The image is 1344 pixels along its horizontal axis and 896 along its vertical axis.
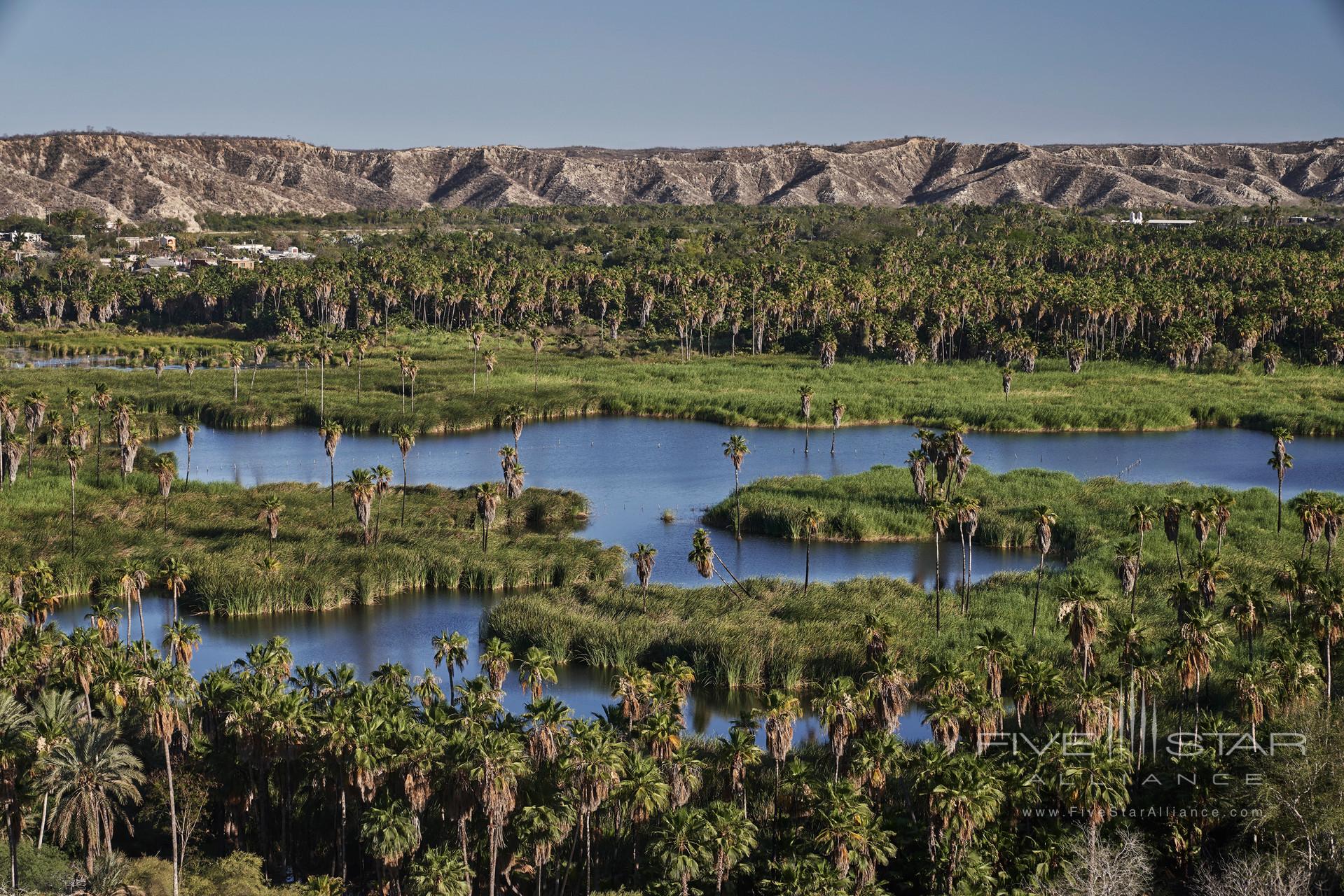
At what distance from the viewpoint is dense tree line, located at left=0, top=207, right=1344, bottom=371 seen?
469 feet

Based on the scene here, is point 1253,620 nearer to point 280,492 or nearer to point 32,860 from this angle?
point 32,860

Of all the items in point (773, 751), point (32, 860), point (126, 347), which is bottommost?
point (32, 860)

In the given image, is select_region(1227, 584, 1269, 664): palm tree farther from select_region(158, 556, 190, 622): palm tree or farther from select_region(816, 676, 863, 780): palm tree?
select_region(158, 556, 190, 622): palm tree

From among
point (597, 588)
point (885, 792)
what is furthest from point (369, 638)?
point (885, 792)

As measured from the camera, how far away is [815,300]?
523 feet

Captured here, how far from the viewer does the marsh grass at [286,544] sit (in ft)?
211

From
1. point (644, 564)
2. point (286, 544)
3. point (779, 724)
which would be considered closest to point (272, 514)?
point (286, 544)

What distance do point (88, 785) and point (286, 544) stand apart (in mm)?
32427

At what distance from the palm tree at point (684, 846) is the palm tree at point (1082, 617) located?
49.0ft

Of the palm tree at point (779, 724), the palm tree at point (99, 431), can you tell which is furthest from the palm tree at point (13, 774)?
the palm tree at point (99, 431)

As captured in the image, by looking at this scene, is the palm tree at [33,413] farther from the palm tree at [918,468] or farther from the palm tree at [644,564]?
the palm tree at [918,468]

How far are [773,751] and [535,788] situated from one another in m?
7.30

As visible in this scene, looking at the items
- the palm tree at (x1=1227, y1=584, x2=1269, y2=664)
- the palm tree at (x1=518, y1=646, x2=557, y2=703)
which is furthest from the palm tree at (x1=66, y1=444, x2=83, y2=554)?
the palm tree at (x1=1227, y1=584, x2=1269, y2=664)

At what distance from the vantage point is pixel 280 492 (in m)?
80.3
